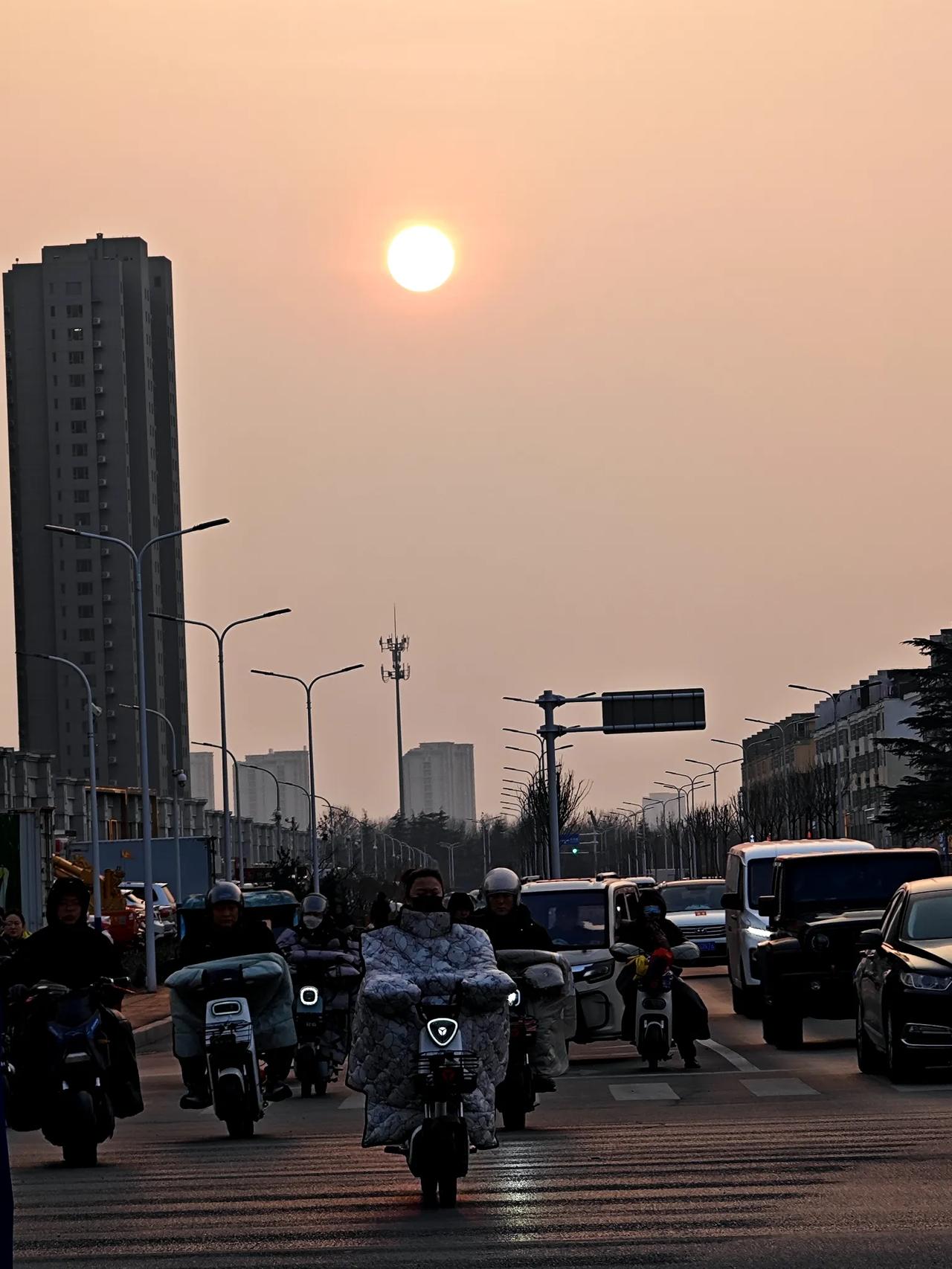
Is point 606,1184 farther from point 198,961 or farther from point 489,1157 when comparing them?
point 198,961

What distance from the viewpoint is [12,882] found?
47781 millimetres

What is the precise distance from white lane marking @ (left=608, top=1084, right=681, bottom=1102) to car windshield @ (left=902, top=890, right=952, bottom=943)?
2.29 m

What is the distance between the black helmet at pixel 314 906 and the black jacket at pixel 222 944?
351 centimetres

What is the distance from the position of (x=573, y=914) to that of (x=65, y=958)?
12185mm

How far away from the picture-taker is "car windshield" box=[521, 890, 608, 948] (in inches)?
1011

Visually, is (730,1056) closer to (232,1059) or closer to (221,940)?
(221,940)

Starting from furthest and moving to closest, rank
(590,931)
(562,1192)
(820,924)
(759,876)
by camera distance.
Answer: (759,876) → (590,931) → (820,924) → (562,1192)

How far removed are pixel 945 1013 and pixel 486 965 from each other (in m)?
7.09

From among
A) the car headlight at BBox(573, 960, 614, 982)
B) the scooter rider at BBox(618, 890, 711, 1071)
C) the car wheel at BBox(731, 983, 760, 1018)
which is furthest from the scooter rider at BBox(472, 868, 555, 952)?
the car wheel at BBox(731, 983, 760, 1018)

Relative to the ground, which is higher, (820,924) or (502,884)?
(502,884)

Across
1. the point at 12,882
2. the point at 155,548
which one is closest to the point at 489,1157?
the point at 12,882

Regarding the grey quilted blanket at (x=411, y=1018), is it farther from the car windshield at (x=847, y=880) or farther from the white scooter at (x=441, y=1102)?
the car windshield at (x=847, y=880)

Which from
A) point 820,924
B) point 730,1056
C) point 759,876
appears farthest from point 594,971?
point 759,876

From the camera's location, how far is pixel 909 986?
17.9 metres
